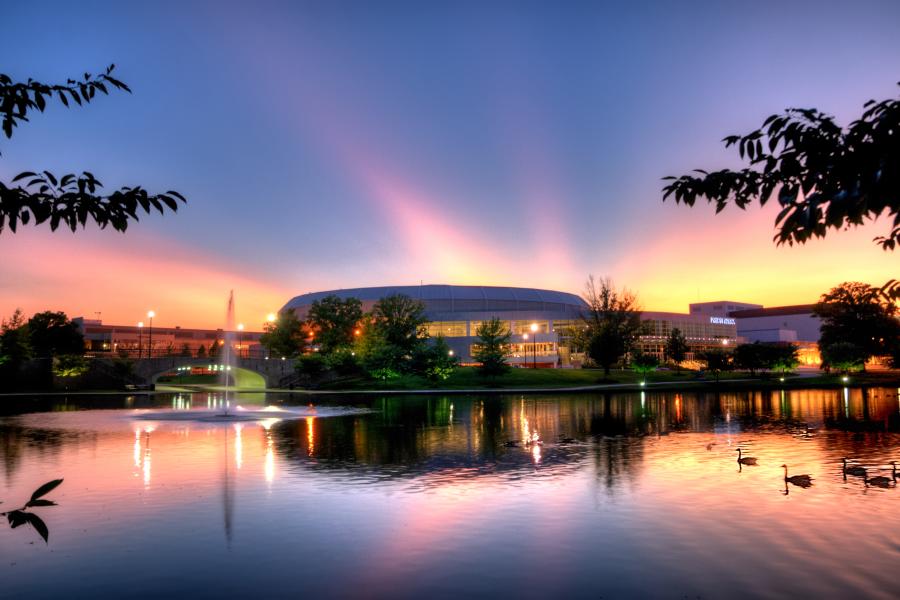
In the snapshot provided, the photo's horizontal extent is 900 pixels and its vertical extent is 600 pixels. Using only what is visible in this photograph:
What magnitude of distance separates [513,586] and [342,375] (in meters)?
82.2

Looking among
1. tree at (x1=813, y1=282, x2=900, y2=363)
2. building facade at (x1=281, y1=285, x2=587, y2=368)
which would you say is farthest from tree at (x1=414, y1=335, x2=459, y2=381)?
tree at (x1=813, y1=282, x2=900, y2=363)

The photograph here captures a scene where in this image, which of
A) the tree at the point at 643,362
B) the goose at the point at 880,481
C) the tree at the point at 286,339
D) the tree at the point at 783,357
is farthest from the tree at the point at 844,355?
the goose at the point at 880,481

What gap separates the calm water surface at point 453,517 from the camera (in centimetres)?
1035

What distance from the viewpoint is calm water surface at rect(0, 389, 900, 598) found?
408 inches

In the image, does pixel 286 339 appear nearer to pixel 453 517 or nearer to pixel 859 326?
pixel 859 326

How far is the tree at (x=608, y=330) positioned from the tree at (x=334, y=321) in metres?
35.0

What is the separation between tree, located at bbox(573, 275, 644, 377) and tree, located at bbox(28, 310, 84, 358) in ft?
275

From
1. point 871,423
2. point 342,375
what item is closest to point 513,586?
point 871,423

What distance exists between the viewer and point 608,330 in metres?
84.8

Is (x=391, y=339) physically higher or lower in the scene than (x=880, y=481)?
higher

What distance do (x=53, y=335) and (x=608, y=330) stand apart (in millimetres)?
90318

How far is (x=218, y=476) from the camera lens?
20047mm

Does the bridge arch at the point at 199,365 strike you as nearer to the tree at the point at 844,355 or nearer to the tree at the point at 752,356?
the tree at the point at 752,356

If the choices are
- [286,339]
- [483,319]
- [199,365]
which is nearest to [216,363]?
[199,365]
